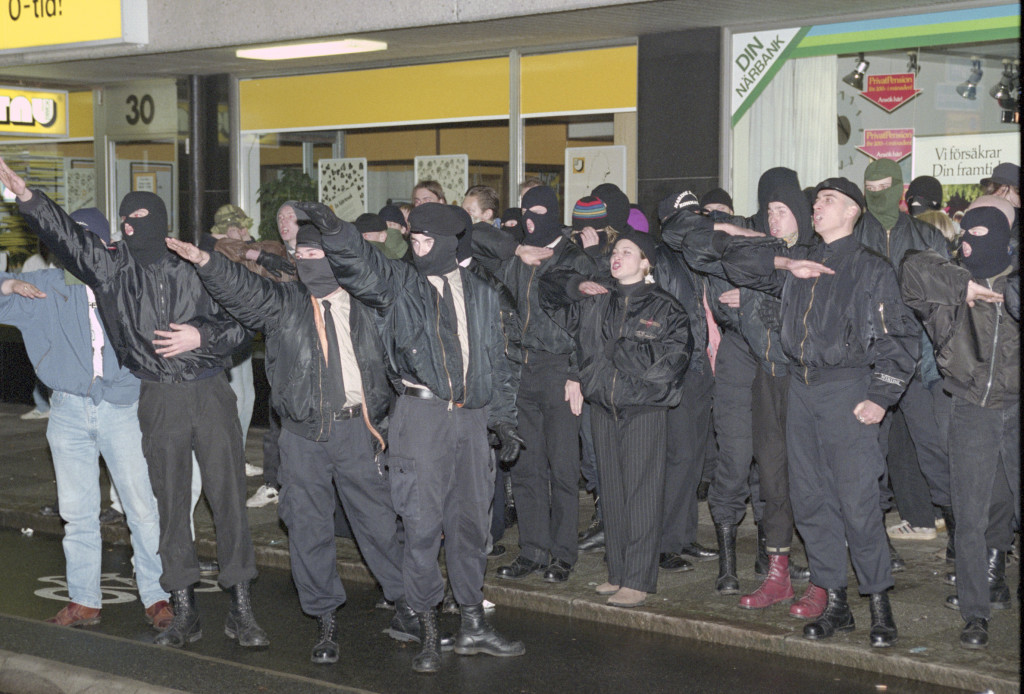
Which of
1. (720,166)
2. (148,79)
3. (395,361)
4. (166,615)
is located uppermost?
(148,79)

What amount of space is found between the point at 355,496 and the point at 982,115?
6.34 meters

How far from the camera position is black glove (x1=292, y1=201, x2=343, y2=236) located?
245 inches

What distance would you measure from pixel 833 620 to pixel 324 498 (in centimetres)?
271

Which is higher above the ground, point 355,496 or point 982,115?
point 982,115

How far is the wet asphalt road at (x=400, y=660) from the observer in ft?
20.9

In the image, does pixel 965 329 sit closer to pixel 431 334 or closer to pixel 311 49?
pixel 431 334

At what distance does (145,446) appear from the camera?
23.6 ft

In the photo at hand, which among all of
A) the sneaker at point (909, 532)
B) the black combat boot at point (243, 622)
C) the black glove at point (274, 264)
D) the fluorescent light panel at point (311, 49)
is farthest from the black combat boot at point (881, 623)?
the fluorescent light panel at point (311, 49)

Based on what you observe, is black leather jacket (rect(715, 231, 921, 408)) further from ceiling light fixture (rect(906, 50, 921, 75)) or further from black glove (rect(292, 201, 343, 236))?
ceiling light fixture (rect(906, 50, 921, 75))

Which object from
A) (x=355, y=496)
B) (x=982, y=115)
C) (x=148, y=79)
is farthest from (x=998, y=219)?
(x=148, y=79)

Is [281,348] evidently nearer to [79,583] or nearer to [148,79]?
[79,583]

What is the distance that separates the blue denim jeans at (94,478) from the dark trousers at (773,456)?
134 inches

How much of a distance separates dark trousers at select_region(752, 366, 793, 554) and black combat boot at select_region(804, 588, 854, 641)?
58cm

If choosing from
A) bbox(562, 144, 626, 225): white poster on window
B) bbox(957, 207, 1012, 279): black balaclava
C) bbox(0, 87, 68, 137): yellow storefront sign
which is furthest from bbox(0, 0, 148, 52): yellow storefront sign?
bbox(957, 207, 1012, 279): black balaclava
